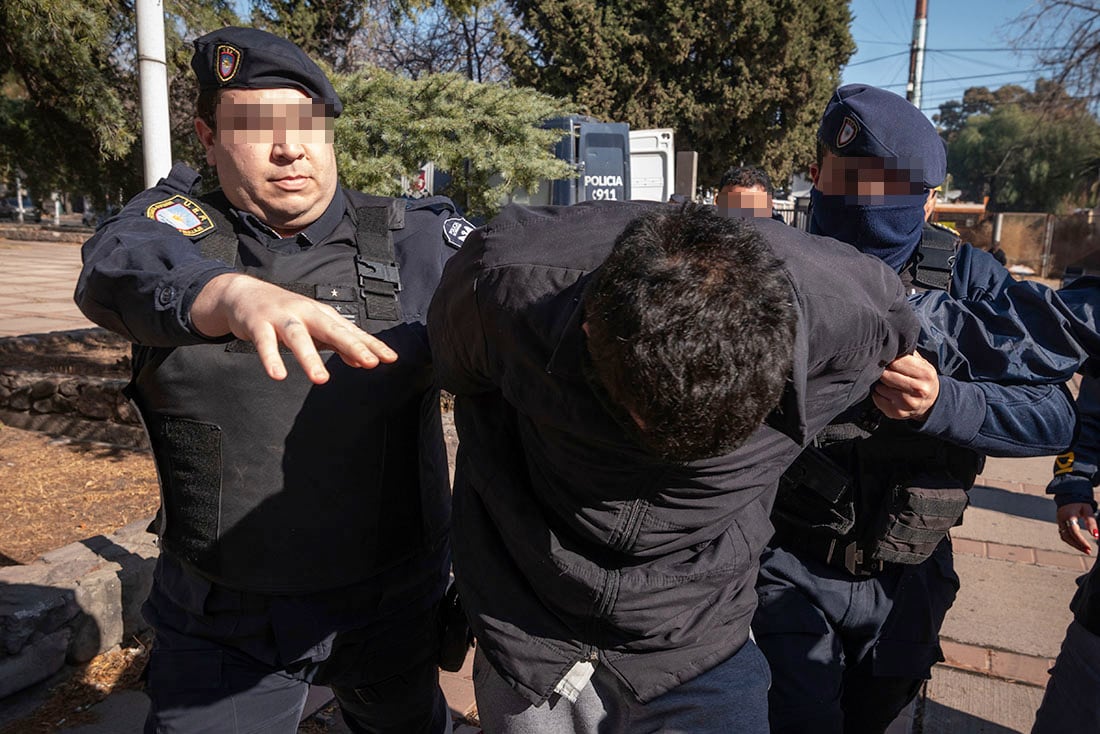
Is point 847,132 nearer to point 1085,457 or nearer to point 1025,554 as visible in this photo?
point 1085,457

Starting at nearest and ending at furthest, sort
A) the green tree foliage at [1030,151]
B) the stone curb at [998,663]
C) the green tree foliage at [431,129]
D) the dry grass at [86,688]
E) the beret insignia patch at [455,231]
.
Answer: the beret insignia patch at [455,231] < the dry grass at [86,688] < the stone curb at [998,663] < the green tree foliage at [431,129] < the green tree foliage at [1030,151]

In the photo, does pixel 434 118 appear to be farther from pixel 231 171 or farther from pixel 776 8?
pixel 776 8

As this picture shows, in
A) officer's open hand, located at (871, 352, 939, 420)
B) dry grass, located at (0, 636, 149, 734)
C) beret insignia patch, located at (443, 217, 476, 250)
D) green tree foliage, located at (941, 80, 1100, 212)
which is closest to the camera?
officer's open hand, located at (871, 352, 939, 420)

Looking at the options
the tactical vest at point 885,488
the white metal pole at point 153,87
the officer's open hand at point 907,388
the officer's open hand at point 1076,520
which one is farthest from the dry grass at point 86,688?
the officer's open hand at point 1076,520

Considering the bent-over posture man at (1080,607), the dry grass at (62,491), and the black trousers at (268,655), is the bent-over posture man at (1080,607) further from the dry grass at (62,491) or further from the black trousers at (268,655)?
the dry grass at (62,491)

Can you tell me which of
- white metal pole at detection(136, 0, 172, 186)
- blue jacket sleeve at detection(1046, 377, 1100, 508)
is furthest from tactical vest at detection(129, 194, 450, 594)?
white metal pole at detection(136, 0, 172, 186)

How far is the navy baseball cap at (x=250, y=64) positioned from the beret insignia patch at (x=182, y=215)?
269 millimetres

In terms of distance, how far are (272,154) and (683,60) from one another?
19462 millimetres

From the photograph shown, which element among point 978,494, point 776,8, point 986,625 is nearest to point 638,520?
point 986,625

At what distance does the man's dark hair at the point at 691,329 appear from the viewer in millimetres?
999

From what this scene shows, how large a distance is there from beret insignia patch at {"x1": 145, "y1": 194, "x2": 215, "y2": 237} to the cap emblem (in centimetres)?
147

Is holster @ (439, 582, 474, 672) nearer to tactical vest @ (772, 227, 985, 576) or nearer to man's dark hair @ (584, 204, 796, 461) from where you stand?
tactical vest @ (772, 227, 985, 576)

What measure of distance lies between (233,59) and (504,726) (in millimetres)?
1494

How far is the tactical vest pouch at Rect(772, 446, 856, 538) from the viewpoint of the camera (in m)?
2.00
